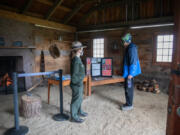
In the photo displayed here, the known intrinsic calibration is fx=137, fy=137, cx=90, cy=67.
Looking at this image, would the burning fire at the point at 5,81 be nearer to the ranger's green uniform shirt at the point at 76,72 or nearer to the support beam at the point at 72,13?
the ranger's green uniform shirt at the point at 76,72

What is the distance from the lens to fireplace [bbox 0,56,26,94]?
476 centimetres

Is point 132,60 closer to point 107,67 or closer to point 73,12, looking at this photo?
point 107,67

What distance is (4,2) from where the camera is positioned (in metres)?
4.80

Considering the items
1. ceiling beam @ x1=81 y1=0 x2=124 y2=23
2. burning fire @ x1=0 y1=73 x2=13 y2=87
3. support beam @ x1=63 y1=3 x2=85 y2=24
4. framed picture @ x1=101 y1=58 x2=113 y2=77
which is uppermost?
ceiling beam @ x1=81 y1=0 x2=124 y2=23

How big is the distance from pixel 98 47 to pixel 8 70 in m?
4.28

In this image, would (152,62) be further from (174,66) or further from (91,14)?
(174,66)

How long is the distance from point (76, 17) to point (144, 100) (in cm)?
531

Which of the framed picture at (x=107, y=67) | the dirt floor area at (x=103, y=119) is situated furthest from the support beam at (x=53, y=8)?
the dirt floor area at (x=103, y=119)

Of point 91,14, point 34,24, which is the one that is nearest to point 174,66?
point 34,24

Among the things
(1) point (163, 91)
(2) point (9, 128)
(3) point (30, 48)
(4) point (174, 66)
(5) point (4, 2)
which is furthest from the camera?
(3) point (30, 48)

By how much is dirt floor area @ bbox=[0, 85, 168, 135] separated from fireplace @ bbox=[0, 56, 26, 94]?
69cm

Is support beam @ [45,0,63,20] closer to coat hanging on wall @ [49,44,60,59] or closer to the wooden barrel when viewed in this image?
coat hanging on wall @ [49,44,60,59]

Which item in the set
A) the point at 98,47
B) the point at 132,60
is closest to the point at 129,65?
the point at 132,60

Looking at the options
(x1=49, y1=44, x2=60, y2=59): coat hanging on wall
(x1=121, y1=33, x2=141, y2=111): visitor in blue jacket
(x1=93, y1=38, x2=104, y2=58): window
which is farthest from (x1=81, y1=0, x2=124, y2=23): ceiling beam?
(x1=121, y1=33, x2=141, y2=111): visitor in blue jacket
